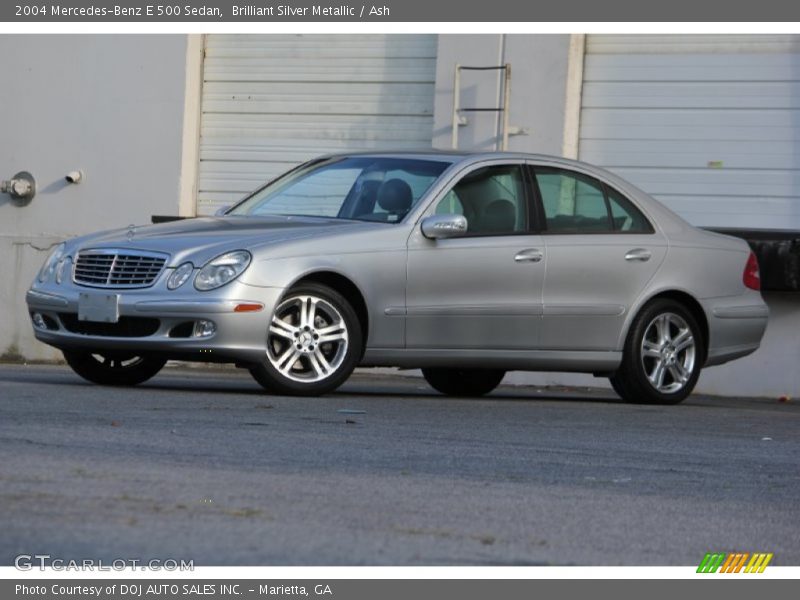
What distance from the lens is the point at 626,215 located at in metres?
11.6

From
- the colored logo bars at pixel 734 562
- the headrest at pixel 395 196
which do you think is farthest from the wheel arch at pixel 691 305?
the colored logo bars at pixel 734 562

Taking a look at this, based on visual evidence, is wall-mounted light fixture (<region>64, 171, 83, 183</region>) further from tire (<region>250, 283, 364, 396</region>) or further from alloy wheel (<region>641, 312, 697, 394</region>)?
tire (<region>250, 283, 364, 396</region>)

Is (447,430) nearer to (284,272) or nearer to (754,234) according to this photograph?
(284,272)

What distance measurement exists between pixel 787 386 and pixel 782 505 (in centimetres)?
973

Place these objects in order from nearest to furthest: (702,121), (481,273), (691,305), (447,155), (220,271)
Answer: (220,271) → (481,273) → (447,155) → (691,305) → (702,121)

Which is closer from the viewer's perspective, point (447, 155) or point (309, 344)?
point (309, 344)

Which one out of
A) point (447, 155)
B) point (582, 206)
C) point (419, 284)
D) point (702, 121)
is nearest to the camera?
point (419, 284)

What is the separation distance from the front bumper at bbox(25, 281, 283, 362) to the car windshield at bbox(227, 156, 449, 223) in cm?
120

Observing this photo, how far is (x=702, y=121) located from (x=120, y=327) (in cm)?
792

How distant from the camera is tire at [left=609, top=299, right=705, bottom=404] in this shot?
1135 centimetres

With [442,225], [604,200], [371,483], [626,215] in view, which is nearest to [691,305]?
[626,215]

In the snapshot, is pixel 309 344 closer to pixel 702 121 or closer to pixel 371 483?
pixel 371 483

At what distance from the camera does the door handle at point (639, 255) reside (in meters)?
11.3

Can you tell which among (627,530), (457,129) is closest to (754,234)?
(457,129)
